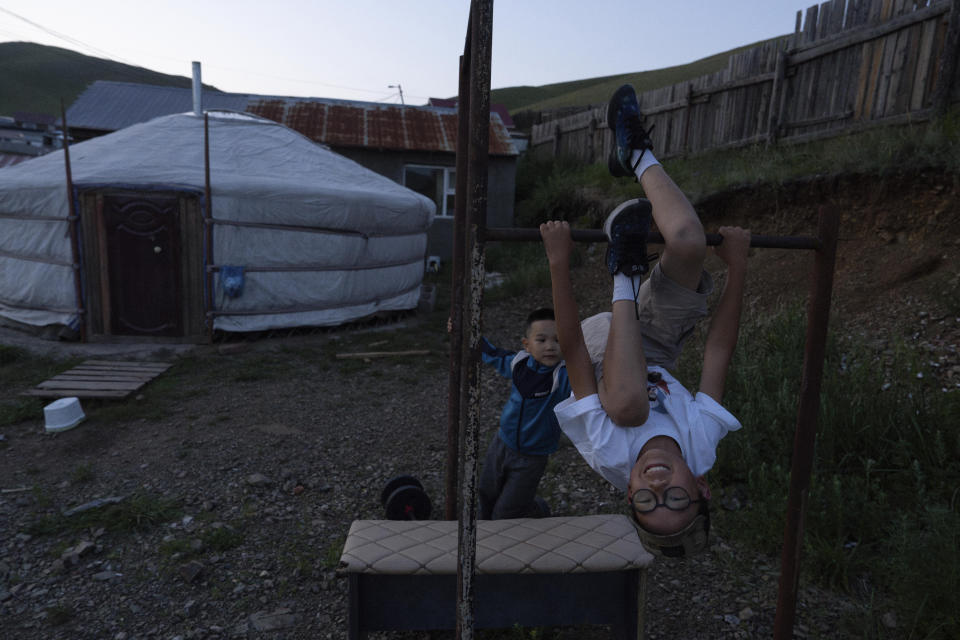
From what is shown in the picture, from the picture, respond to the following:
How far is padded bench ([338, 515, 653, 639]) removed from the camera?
1.92 meters

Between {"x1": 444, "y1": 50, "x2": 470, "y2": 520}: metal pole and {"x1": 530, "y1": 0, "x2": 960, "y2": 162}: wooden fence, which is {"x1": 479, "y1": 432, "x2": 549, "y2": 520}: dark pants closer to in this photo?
{"x1": 444, "y1": 50, "x2": 470, "y2": 520}: metal pole

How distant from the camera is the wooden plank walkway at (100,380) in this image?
15.6ft

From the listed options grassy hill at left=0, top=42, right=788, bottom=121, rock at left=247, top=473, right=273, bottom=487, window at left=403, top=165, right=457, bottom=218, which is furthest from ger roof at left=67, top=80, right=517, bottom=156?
grassy hill at left=0, top=42, right=788, bottom=121

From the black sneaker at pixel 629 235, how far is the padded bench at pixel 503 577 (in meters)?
1.04

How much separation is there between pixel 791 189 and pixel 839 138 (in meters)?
0.92

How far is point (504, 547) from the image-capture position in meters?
2.02

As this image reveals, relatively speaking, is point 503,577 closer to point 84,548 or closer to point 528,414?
point 528,414

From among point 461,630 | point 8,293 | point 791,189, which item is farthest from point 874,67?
point 8,293

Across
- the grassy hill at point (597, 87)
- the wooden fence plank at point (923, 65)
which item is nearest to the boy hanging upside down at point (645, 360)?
the wooden fence plank at point (923, 65)

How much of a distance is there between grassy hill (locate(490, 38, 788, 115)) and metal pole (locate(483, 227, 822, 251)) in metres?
22.0

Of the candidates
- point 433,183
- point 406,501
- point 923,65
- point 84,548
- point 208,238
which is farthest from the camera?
point 433,183

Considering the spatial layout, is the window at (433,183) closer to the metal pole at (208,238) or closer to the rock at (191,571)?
→ the metal pole at (208,238)

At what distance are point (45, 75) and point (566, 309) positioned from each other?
287 feet

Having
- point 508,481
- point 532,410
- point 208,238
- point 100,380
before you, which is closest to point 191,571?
Result: point 508,481
